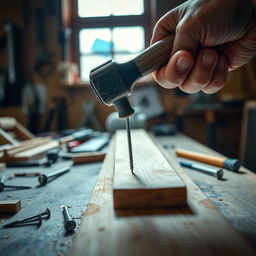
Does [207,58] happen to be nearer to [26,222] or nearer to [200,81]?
[200,81]

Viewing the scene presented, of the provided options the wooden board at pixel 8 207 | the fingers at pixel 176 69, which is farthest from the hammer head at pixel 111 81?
the wooden board at pixel 8 207

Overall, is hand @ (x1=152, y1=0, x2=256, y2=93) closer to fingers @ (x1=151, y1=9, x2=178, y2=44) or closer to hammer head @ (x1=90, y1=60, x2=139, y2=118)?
fingers @ (x1=151, y1=9, x2=178, y2=44)

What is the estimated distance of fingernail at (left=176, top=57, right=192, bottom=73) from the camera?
67 cm

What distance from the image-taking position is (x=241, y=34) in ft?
2.25

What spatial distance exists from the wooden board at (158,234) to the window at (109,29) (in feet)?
7.36

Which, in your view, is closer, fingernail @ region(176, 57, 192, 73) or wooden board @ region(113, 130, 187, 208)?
wooden board @ region(113, 130, 187, 208)

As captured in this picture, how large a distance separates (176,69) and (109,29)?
2.10 m

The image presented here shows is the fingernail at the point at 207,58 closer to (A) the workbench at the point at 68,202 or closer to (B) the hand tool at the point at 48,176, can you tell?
(A) the workbench at the point at 68,202

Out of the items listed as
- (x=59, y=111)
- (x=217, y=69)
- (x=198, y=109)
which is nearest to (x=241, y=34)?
(x=217, y=69)

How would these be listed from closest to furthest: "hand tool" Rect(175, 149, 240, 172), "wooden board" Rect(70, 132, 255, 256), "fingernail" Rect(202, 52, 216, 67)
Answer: "wooden board" Rect(70, 132, 255, 256), "fingernail" Rect(202, 52, 216, 67), "hand tool" Rect(175, 149, 240, 172)

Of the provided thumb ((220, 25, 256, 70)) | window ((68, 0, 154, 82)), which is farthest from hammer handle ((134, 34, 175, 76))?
window ((68, 0, 154, 82))

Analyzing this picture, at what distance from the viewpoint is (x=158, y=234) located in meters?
0.39

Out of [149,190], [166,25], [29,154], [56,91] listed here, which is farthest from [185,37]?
[56,91]

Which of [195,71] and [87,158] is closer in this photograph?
[195,71]
